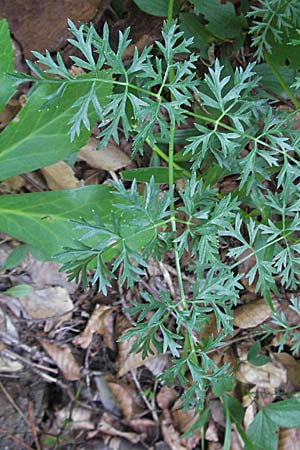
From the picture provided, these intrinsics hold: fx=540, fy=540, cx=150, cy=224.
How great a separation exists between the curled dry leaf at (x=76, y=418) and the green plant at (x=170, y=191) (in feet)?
1.43

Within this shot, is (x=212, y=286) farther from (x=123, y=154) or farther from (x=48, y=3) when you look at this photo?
(x=48, y=3)

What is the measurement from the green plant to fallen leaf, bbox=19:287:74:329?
0.29 metres

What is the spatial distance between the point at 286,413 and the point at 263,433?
146 mm

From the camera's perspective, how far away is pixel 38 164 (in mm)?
1585

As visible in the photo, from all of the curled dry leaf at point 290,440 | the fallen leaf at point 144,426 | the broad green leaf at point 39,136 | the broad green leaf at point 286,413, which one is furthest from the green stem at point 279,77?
the fallen leaf at point 144,426

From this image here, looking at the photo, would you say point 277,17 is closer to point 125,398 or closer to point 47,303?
point 47,303

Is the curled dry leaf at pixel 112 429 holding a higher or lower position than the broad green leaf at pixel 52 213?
lower

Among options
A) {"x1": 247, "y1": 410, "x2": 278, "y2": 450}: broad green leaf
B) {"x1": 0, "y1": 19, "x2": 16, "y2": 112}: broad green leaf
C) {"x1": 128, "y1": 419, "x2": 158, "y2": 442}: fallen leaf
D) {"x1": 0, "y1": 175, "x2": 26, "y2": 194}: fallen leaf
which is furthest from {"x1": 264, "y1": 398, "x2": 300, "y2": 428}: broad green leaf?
{"x1": 0, "y1": 19, "x2": 16, "y2": 112}: broad green leaf

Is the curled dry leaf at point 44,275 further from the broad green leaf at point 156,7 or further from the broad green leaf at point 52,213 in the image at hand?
the broad green leaf at point 156,7

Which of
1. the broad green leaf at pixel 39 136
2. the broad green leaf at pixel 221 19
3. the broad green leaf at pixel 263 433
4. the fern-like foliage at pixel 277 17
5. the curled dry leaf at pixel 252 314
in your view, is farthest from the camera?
the curled dry leaf at pixel 252 314

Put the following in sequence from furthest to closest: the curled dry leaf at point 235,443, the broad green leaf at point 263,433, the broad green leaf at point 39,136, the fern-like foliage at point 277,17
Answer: the curled dry leaf at point 235,443
the broad green leaf at point 263,433
the broad green leaf at point 39,136
the fern-like foliage at point 277,17

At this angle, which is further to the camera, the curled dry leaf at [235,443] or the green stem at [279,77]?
the curled dry leaf at [235,443]

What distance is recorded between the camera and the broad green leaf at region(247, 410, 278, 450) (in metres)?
1.79

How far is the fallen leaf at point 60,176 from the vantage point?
6.17 feet
